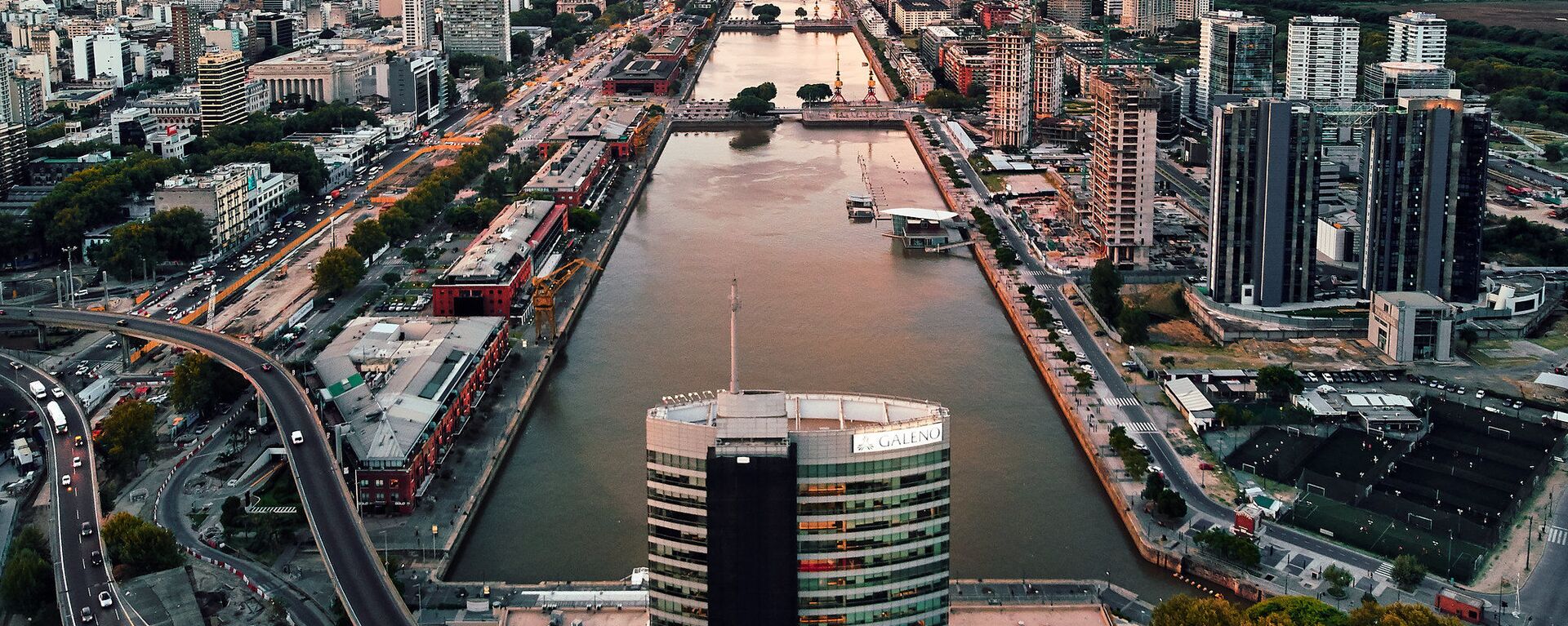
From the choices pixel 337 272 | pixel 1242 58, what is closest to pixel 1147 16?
pixel 1242 58

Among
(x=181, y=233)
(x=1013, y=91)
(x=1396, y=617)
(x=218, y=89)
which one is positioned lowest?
(x=1396, y=617)

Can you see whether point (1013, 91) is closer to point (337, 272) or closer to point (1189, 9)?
point (337, 272)

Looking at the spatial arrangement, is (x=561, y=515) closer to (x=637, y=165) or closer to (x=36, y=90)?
(x=637, y=165)

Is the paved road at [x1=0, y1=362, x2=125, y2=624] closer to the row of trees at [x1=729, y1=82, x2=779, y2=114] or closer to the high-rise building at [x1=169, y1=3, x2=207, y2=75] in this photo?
the row of trees at [x1=729, y1=82, x2=779, y2=114]

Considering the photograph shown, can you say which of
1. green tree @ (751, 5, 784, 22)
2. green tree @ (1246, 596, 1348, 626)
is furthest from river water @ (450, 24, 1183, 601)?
green tree @ (751, 5, 784, 22)

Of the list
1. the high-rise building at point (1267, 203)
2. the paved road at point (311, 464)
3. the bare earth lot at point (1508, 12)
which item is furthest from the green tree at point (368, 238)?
the bare earth lot at point (1508, 12)

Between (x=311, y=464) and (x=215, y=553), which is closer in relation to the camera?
(x=215, y=553)
